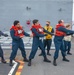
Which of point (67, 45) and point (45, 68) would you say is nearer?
point (45, 68)

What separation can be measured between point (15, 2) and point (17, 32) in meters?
16.1

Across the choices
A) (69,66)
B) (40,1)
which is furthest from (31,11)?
(69,66)

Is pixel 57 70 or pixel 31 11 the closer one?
pixel 57 70

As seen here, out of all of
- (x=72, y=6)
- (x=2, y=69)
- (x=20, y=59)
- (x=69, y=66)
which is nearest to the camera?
(x=2, y=69)

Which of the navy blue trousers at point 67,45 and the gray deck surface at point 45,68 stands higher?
the navy blue trousers at point 67,45

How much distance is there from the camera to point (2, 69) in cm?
1083

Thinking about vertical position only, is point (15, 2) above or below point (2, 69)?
above

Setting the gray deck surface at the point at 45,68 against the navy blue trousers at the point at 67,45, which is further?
the navy blue trousers at the point at 67,45

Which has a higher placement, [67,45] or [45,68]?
[67,45]

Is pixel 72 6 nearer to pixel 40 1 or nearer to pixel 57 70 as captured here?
pixel 40 1

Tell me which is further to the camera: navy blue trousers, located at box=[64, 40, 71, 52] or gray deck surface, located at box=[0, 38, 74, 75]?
navy blue trousers, located at box=[64, 40, 71, 52]

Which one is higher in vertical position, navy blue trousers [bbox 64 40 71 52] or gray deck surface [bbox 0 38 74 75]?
navy blue trousers [bbox 64 40 71 52]

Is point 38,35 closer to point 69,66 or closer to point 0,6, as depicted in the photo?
point 69,66

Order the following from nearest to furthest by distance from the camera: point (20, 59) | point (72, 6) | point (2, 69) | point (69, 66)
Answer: point (2, 69)
point (69, 66)
point (20, 59)
point (72, 6)
